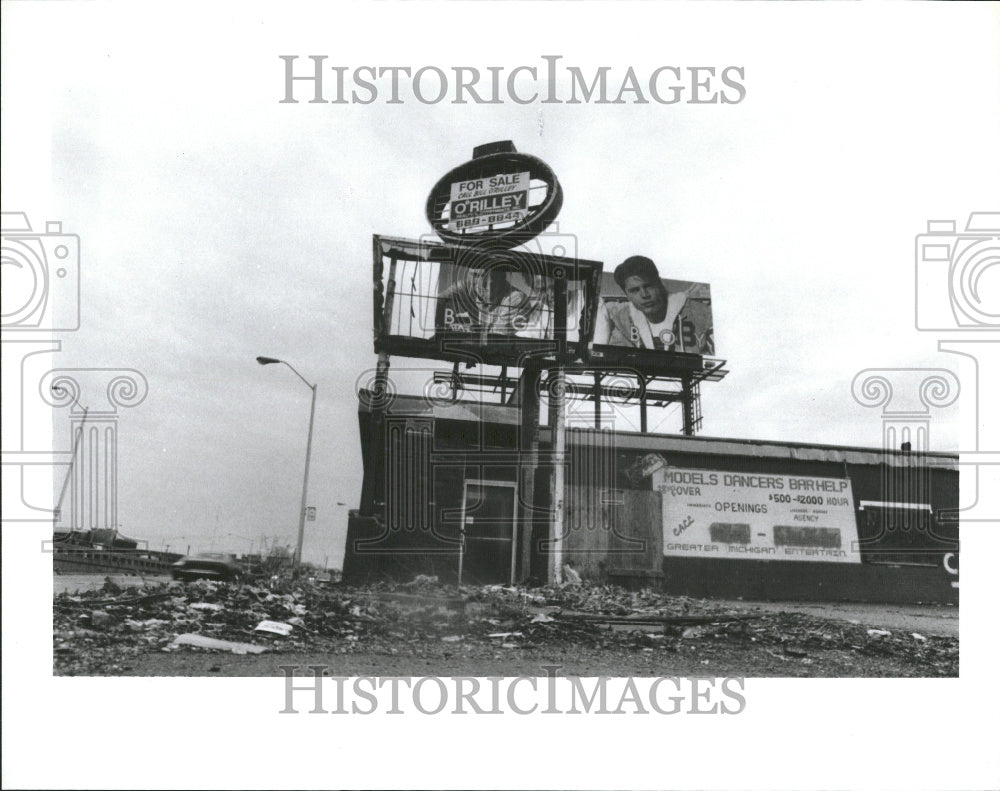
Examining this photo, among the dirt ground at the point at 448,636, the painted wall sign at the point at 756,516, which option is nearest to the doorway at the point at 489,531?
the dirt ground at the point at 448,636

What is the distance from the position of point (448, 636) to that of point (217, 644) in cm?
224

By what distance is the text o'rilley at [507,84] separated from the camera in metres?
7.09

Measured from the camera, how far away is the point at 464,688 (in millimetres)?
6750

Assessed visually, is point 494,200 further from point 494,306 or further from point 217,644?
point 217,644

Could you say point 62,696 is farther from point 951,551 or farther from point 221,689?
point 951,551

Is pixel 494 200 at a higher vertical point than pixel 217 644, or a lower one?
higher
